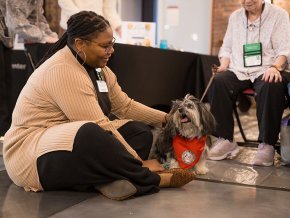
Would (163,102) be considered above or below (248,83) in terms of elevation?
below

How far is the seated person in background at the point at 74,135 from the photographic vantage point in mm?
2123

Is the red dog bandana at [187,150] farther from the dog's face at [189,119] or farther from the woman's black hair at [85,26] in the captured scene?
the woman's black hair at [85,26]

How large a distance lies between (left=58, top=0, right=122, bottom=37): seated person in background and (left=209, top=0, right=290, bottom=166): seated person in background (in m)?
1.15

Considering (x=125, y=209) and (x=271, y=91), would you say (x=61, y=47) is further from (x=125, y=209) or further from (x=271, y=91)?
(x=271, y=91)

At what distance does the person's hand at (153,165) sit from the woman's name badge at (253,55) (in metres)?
1.17

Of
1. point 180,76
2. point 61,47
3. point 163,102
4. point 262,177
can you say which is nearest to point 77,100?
point 61,47

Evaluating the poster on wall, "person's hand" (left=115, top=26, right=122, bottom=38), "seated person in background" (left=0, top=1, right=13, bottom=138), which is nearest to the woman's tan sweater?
"seated person in background" (left=0, top=1, right=13, bottom=138)

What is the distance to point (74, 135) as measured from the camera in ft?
6.90

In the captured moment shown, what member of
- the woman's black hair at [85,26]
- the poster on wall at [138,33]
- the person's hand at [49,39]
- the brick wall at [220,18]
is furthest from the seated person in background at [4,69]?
the brick wall at [220,18]

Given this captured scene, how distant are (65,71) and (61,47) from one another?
34 centimetres

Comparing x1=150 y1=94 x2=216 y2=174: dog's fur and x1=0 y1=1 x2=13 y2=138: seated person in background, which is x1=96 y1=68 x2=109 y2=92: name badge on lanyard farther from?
x1=0 y1=1 x2=13 y2=138: seated person in background

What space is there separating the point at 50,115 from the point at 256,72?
5.77 feet

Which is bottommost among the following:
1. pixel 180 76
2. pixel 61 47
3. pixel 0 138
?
pixel 0 138

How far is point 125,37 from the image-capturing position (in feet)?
14.2
